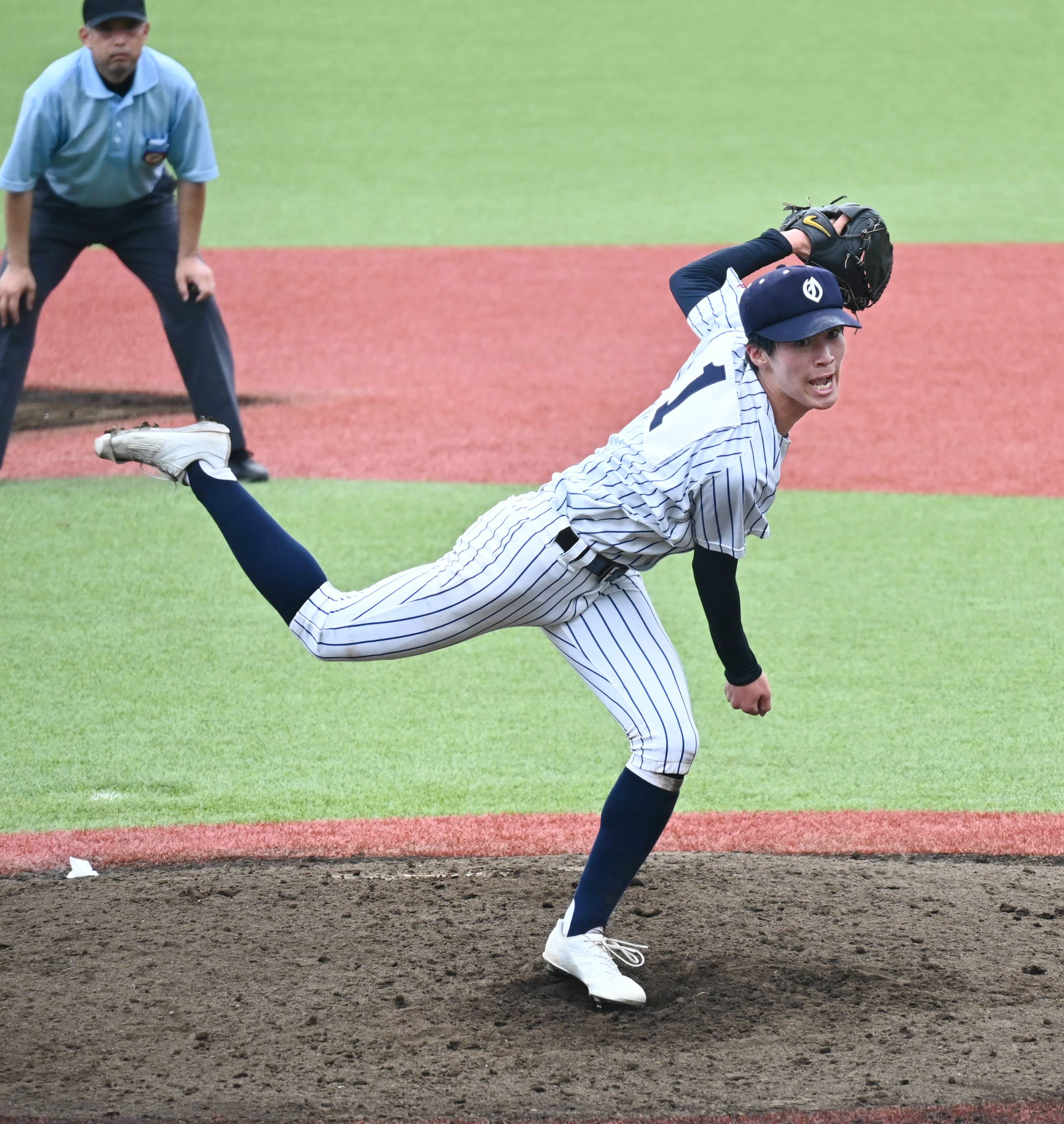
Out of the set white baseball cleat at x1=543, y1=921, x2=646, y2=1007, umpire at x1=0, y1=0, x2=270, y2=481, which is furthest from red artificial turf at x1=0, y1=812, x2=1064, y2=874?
umpire at x1=0, y1=0, x2=270, y2=481

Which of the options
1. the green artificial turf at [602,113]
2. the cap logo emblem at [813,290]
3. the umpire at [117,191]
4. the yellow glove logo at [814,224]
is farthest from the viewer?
the green artificial turf at [602,113]

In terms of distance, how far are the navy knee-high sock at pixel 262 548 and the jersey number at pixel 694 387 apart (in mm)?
797

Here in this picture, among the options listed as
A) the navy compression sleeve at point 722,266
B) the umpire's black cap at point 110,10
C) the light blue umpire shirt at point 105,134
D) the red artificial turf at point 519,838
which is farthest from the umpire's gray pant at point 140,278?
the navy compression sleeve at point 722,266

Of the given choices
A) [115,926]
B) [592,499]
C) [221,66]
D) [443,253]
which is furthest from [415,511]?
[221,66]

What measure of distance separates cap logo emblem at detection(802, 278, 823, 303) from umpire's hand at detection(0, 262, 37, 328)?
4530 mm

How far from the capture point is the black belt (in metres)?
3.30

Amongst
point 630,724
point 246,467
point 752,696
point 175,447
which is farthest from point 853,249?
point 246,467

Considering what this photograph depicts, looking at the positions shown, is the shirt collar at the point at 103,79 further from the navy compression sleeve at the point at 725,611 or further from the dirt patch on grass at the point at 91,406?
the navy compression sleeve at the point at 725,611

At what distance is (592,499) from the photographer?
328 cm

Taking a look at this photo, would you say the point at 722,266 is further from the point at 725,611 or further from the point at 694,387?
the point at 725,611

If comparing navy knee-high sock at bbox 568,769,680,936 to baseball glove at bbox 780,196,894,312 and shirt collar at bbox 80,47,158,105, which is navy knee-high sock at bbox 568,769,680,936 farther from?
shirt collar at bbox 80,47,158,105

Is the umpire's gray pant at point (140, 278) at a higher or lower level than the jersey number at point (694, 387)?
lower

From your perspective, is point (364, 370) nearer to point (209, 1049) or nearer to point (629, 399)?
point (629, 399)

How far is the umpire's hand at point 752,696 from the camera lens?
11.2ft
